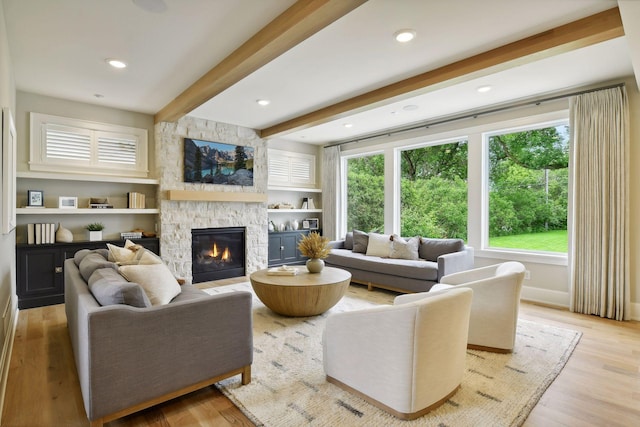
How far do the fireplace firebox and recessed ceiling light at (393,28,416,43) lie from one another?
4125mm

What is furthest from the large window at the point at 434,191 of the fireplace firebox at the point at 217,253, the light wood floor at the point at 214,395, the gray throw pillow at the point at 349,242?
the fireplace firebox at the point at 217,253

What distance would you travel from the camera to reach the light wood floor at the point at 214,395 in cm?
190

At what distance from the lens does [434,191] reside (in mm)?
5664

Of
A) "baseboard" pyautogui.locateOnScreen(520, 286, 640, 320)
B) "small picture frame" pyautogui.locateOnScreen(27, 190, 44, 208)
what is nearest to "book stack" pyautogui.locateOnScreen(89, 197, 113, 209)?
"small picture frame" pyautogui.locateOnScreen(27, 190, 44, 208)

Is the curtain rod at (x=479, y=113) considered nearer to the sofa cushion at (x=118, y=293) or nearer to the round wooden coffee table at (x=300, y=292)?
the round wooden coffee table at (x=300, y=292)

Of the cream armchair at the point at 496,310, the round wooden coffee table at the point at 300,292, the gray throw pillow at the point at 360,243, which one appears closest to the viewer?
the cream armchair at the point at 496,310

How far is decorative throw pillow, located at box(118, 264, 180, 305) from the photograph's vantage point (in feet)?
7.94

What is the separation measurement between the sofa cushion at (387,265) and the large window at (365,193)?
3.96ft

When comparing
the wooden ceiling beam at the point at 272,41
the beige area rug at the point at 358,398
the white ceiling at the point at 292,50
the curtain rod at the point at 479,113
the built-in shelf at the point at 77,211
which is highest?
the white ceiling at the point at 292,50

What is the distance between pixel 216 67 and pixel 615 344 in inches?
178

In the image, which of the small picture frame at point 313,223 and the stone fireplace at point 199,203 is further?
the small picture frame at point 313,223

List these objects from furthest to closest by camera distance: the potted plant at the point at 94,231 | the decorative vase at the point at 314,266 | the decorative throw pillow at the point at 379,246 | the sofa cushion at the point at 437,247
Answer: the decorative throw pillow at the point at 379,246 → the sofa cushion at the point at 437,247 → the potted plant at the point at 94,231 → the decorative vase at the point at 314,266

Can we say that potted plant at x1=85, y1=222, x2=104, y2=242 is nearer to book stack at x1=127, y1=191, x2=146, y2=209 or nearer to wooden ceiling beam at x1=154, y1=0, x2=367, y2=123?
book stack at x1=127, y1=191, x2=146, y2=209

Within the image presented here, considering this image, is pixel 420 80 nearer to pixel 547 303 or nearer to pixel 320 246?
pixel 320 246
